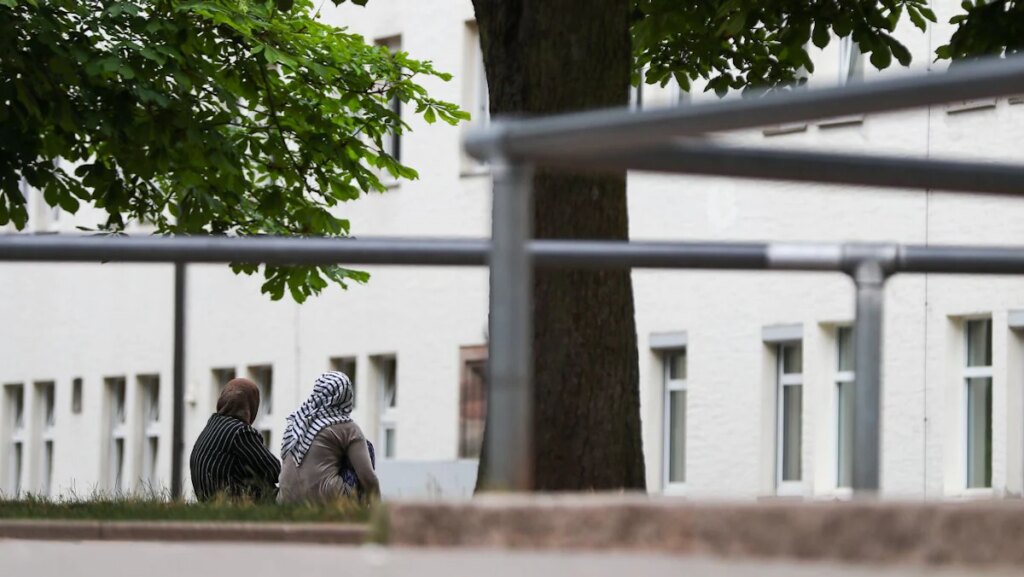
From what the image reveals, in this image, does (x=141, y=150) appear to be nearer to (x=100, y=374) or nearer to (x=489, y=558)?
(x=489, y=558)

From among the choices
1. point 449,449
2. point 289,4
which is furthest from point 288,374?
point 289,4

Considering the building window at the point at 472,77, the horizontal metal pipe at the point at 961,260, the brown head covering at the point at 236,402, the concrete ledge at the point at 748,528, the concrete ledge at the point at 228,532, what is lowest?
the concrete ledge at the point at 228,532

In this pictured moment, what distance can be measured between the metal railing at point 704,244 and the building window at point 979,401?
18866 millimetres

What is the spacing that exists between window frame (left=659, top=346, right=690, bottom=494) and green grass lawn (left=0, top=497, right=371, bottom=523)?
2092cm

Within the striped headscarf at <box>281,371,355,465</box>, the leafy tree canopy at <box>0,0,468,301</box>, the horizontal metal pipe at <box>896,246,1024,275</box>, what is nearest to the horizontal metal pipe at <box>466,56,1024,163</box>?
the horizontal metal pipe at <box>896,246,1024,275</box>

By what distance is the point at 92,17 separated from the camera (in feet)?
50.2

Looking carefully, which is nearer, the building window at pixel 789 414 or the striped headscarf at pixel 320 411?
the striped headscarf at pixel 320 411

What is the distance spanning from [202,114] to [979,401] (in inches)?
410

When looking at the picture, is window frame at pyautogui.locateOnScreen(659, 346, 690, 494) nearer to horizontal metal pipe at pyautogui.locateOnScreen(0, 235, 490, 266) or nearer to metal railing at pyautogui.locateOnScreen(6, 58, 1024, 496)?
horizontal metal pipe at pyautogui.locateOnScreen(0, 235, 490, 266)

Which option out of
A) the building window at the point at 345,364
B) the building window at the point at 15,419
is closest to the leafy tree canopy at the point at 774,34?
the building window at the point at 345,364

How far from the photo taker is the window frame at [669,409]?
27609 millimetres

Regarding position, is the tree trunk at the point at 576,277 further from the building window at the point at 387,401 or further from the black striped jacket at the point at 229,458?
the building window at the point at 387,401

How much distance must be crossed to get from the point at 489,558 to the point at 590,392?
4983 mm

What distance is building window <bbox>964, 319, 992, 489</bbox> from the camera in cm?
2355
